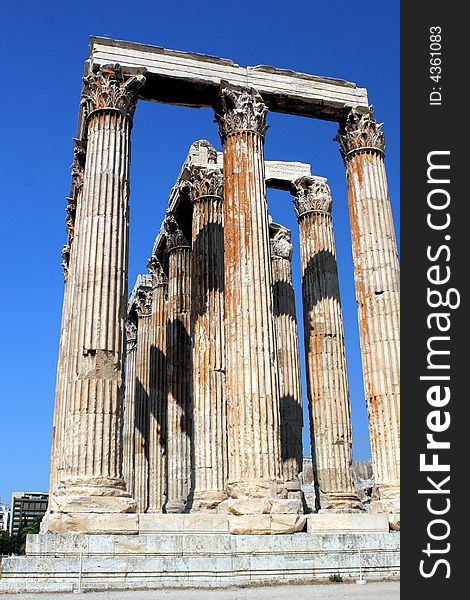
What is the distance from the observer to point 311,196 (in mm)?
30062

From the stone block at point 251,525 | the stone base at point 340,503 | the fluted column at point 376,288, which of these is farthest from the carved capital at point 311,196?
the stone block at point 251,525

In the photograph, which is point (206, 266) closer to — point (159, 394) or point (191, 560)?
point (159, 394)

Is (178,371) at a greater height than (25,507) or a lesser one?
greater

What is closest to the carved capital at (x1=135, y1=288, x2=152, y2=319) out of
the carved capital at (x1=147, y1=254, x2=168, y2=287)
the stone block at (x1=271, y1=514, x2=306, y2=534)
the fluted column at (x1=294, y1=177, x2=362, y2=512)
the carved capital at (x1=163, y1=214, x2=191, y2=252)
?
the carved capital at (x1=147, y1=254, x2=168, y2=287)

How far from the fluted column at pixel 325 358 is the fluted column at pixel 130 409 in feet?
33.2

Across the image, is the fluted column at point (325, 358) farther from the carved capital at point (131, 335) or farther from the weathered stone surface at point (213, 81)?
the carved capital at point (131, 335)

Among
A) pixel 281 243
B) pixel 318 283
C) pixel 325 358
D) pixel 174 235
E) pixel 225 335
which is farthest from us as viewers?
pixel 281 243

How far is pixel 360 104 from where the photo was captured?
25.0m

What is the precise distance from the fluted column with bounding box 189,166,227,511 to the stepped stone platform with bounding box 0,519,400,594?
6.61 meters

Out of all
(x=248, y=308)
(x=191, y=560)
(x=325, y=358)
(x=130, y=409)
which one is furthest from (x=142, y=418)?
(x=191, y=560)

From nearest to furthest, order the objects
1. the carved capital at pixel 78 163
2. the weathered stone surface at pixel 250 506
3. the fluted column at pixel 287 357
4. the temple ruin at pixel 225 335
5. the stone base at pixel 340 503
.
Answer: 1. the temple ruin at pixel 225 335
2. the weathered stone surface at pixel 250 506
3. the stone base at pixel 340 503
4. the carved capital at pixel 78 163
5. the fluted column at pixel 287 357

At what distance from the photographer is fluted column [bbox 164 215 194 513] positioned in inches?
1120

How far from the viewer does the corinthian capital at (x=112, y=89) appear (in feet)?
68.9

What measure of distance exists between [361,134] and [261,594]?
16558 millimetres
